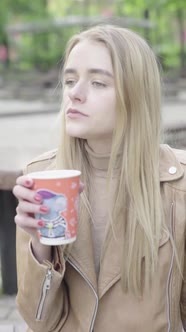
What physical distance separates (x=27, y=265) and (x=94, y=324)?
0.27 metres

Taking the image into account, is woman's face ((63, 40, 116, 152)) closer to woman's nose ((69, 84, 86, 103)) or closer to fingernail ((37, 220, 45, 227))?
woman's nose ((69, 84, 86, 103))

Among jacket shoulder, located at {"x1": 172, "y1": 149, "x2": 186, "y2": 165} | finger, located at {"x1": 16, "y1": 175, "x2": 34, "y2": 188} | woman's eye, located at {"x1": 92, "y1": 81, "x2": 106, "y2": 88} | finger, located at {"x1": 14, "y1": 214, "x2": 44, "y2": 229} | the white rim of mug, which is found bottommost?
the white rim of mug

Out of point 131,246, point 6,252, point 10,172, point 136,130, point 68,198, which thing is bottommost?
point 6,252

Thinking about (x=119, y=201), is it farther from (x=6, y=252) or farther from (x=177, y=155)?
(x=6, y=252)

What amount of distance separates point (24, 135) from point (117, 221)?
31.5ft

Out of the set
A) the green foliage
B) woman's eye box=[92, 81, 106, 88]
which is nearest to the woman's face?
woman's eye box=[92, 81, 106, 88]

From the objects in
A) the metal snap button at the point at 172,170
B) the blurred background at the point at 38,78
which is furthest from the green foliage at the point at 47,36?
the metal snap button at the point at 172,170

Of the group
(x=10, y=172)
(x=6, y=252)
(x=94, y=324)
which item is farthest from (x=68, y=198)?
(x=6, y=252)

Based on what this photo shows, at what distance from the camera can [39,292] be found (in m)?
1.92

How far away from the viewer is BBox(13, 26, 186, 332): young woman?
1896 mm

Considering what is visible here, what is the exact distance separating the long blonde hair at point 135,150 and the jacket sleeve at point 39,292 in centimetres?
20

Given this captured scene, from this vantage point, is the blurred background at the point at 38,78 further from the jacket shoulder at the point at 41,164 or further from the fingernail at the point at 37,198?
the fingernail at the point at 37,198

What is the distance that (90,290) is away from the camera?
1.93 metres

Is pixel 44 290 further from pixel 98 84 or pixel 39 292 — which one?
pixel 98 84
